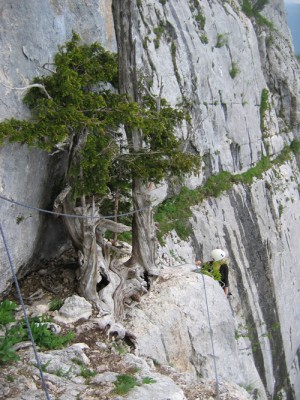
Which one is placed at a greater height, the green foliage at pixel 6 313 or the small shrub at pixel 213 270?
the small shrub at pixel 213 270

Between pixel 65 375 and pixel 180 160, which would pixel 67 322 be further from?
pixel 180 160

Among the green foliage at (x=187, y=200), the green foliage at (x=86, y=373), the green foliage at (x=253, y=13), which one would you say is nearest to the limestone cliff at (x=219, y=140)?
the green foliage at (x=187, y=200)

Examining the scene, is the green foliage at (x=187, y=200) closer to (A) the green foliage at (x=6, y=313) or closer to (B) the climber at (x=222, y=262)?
(B) the climber at (x=222, y=262)

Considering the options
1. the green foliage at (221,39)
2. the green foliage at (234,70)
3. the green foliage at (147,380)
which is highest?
the green foliage at (221,39)

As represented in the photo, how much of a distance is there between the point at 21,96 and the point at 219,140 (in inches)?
591

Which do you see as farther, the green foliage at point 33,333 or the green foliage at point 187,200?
the green foliage at point 187,200

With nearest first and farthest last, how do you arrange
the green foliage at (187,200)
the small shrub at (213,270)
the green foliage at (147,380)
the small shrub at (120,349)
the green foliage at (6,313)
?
the green foliage at (147,380), the green foliage at (6,313), the small shrub at (120,349), the small shrub at (213,270), the green foliage at (187,200)

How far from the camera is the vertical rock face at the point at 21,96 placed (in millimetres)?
8680

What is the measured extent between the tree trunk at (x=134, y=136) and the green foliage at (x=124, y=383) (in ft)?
13.9

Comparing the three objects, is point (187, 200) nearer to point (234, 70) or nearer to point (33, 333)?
point (234, 70)

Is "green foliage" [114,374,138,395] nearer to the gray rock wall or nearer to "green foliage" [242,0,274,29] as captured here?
the gray rock wall

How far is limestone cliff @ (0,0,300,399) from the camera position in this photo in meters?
9.24

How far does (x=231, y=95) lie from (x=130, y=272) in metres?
16.7

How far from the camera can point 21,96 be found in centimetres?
892
